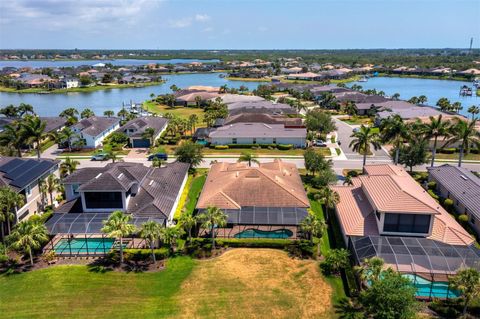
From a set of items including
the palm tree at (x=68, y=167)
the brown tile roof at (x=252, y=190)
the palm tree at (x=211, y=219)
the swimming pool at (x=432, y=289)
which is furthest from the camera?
the palm tree at (x=68, y=167)

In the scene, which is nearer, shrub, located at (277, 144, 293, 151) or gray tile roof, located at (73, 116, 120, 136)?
shrub, located at (277, 144, 293, 151)

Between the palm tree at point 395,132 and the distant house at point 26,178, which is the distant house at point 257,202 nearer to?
the palm tree at point 395,132

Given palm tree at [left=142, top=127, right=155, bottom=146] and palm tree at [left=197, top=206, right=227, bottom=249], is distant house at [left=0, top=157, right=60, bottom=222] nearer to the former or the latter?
palm tree at [left=197, top=206, right=227, bottom=249]

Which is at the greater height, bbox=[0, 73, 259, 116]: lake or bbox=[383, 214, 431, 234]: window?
bbox=[0, 73, 259, 116]: lake

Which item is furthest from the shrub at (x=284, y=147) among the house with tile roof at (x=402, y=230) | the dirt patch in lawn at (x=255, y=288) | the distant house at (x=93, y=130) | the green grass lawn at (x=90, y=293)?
the green grass lawn at (x=90, y=293)

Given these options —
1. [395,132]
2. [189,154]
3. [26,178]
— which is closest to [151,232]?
[26,178]

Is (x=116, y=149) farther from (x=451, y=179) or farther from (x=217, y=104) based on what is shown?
(x=451, y=179)

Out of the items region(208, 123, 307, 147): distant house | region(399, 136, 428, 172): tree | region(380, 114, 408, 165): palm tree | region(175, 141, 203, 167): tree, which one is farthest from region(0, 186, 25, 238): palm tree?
region(399, 136, 428, 172): tree

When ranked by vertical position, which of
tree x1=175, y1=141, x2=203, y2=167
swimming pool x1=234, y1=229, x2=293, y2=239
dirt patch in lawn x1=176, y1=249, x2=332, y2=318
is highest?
tree x1=175, y1=141, x2=203, y2=167
